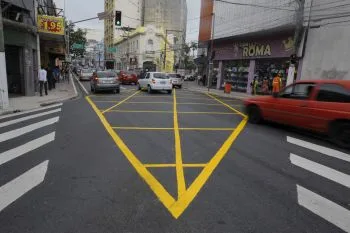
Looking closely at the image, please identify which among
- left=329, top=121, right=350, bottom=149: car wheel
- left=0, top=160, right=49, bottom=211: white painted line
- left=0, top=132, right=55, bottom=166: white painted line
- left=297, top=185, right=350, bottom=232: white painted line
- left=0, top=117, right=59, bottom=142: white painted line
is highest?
left=329, top=121, right=350, bottom=149: car wheel

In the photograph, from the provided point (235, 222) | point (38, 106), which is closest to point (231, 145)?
point (235, 222)

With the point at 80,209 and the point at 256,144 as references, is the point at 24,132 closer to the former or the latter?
the point at 80,209

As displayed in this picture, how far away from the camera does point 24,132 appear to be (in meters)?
9.36

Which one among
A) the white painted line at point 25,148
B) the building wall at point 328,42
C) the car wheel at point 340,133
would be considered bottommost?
the white painted line at point 25,148

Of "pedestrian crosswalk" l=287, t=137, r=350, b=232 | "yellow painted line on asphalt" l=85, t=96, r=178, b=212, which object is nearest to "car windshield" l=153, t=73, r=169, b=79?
"yellow painted line on asphalt" l=85, t=96, r=178, b=212

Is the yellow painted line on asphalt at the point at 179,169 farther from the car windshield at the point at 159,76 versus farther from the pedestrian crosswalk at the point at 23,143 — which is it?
the car windshield at the point at 159,76

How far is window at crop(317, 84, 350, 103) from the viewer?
8.52 metres

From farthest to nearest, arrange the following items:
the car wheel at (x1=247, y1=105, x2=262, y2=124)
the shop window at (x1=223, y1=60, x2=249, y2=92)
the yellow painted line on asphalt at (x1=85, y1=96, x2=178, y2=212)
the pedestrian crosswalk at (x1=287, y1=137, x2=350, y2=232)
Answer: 1. the shop window at (x1=223, y1=60, x2=249, y2=92)
2. the car wheel at (x1=247, y1=105, x2=262, y2=124)
3. the yellow painted line on asphalt at (x1=85, y1=96, x2=178, y2=212)
4. the pedestrian crosswalk at (x1=287, y1=137, x2=350, y2=232)

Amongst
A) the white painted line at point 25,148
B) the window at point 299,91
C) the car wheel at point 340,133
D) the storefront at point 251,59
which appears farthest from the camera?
the storefront at point 251,59

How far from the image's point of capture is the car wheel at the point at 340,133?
8.40 meters

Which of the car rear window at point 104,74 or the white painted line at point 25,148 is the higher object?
the car rear window at point 104,74

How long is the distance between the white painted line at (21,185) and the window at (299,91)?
7418mm

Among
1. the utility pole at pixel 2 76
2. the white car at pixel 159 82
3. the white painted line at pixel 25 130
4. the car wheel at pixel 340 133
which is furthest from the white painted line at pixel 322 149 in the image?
the white car at pixel 159 82

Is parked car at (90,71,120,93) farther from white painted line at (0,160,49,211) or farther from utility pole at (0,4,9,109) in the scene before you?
white painted line at (0,160,49,211)
